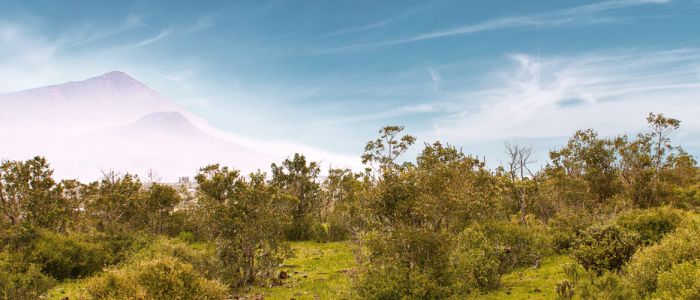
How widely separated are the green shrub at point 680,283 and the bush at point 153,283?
66.9ft

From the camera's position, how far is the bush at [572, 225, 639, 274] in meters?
24.7

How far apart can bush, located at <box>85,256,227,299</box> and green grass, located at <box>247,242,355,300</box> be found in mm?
8427

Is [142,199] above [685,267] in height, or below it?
above

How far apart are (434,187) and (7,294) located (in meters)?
24.7

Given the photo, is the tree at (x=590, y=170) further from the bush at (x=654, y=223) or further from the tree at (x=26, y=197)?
the tree at (x=26, y=197)

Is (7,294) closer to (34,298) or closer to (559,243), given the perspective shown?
(34,298)

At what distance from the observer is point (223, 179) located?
108 ft

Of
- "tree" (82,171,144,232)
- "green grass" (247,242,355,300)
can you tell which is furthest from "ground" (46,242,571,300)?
"tree" (82,171,144,232)

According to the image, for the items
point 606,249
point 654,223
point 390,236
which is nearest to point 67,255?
point 390,236

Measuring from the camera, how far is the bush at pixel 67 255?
3547cm

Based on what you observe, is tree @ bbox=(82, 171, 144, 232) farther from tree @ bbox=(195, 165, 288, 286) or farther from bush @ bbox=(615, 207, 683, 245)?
bush @ bbox=(615, 207, 683, 245)

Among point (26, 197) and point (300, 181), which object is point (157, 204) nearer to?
point (26, 197)

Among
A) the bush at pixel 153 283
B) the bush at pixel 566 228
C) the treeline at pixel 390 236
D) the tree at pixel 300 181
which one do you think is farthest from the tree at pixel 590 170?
the bush at pixel 153 283

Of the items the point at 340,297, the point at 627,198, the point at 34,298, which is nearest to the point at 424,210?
the point at 340,297
